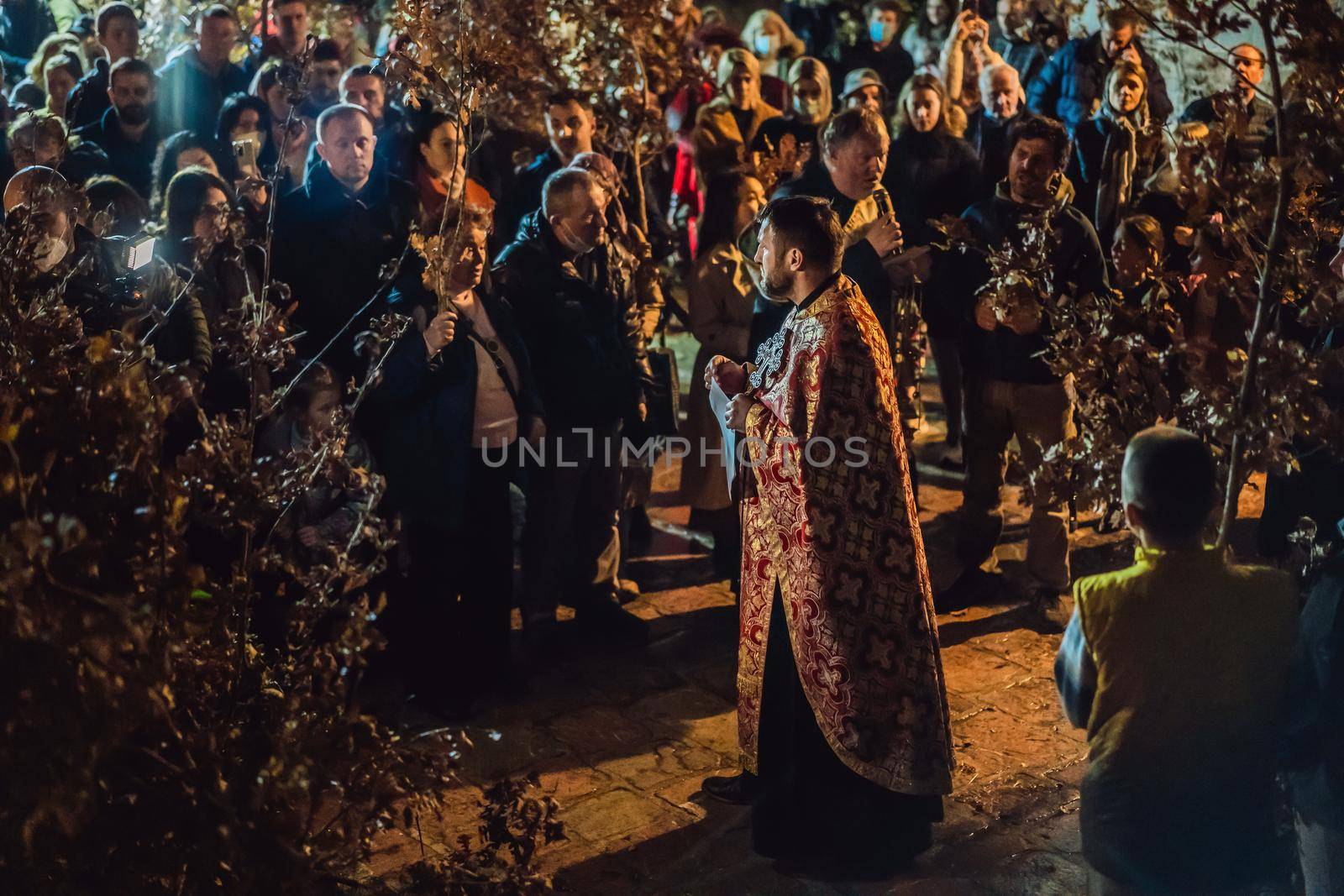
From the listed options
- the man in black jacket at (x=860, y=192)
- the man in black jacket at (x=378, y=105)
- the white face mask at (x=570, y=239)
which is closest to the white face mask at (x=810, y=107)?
the man in black jacket at (x=378, y=105)

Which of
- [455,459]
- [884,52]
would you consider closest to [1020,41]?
[884,52]

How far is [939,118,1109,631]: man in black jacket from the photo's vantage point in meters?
6.78

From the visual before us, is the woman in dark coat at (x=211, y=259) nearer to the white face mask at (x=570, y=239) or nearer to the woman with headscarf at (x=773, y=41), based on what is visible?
the white face mask at (x=570, y=239)

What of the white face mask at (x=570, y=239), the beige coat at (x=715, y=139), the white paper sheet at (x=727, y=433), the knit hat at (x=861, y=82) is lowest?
the white paper sheet at (x=727, y=433)

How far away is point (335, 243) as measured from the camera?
6363 mm

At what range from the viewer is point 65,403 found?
10.4 feet

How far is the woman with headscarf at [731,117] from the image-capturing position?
10.5m

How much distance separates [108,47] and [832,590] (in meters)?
7.27

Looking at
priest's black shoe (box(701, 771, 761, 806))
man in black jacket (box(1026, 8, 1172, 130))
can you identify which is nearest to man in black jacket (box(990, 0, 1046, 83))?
man in black jacket (box(1026, 8, 1172, 130))

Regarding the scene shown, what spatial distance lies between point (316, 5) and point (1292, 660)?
10.4 m

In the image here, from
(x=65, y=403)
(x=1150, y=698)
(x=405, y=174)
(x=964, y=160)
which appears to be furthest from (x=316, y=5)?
(x=1150, y=698)

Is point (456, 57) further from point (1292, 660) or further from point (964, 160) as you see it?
point (964, 160)

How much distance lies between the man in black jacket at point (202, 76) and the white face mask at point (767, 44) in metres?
6.21

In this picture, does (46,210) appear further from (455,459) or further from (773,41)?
(773,41)
